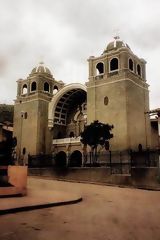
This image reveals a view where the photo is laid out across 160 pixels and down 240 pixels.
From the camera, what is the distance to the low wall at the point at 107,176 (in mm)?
14648

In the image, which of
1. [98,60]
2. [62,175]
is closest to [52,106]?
[98,60]

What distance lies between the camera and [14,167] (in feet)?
31.2

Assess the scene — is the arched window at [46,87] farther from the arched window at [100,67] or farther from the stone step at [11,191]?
the stone step at [11,191]

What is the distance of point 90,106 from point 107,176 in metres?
12.8

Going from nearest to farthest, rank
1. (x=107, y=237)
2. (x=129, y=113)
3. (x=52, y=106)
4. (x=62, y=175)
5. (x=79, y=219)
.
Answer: (x=107, y=237), (x=79, y=219), (x=62, y=175), (x=129, y=113), (x=52, y=106)

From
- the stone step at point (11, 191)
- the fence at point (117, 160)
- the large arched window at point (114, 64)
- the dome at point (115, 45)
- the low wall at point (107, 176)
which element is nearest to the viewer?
the stone step at point (11, 191)

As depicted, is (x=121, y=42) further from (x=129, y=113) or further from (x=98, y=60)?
(x=129, y=113)

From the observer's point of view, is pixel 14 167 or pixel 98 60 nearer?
pixel 14 167

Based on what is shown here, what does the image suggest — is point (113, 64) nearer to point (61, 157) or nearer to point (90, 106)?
point (90, 106)

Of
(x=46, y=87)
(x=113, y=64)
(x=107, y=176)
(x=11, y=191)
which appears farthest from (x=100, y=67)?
(x=11, y=191)

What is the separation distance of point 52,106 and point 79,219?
27228 mm

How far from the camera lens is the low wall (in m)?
14.6

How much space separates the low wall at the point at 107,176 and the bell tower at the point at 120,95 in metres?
7.61

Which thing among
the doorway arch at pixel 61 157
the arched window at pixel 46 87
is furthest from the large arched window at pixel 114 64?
the doorway arch at pixel 61 157
